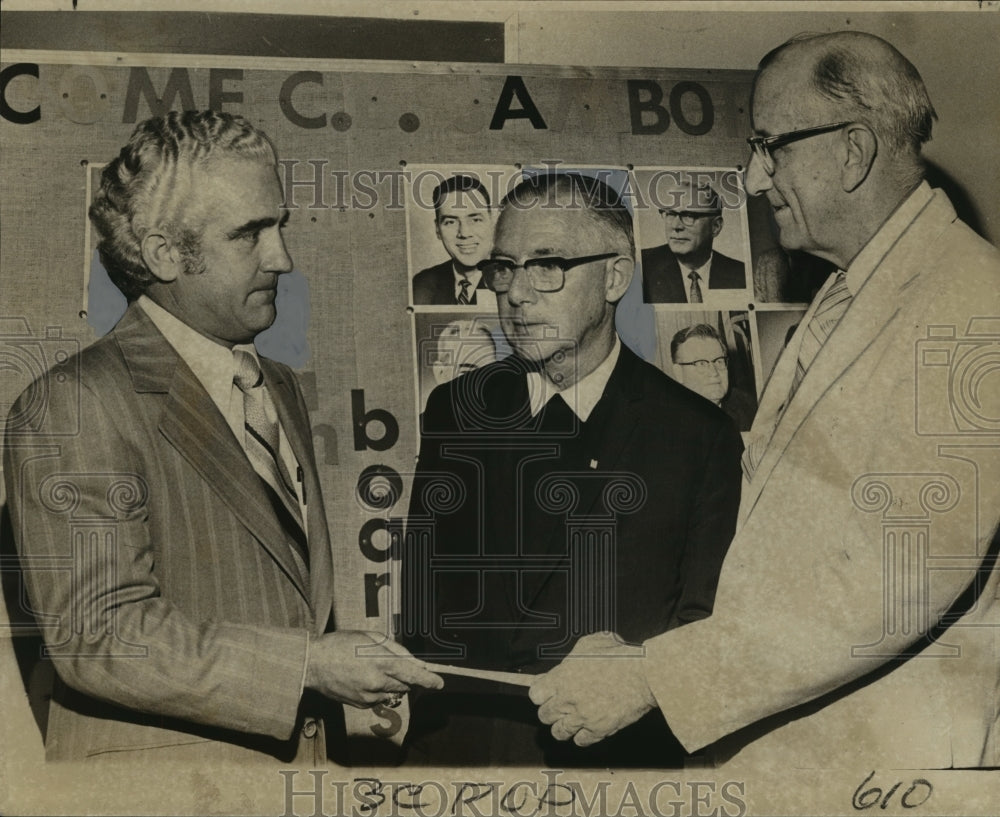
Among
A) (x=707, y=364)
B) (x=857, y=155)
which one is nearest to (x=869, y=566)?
(x=707, y=364)

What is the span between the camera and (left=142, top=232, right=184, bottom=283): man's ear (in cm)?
435

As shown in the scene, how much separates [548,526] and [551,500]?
77mm

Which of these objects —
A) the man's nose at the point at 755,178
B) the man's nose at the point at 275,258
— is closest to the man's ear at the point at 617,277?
the man's nose at the point at 755,178

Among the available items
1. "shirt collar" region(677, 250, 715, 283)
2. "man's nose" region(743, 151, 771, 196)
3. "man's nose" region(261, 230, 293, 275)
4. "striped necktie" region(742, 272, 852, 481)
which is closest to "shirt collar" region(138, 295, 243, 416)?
"man's nose" region(261, 230, 293, 275)

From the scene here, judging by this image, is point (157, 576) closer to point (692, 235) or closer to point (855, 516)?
point (692, 235)

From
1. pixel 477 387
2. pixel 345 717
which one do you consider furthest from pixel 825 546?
pixel 345 717

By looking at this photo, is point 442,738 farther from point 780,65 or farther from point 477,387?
point 780,65

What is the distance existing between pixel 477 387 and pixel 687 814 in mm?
1380

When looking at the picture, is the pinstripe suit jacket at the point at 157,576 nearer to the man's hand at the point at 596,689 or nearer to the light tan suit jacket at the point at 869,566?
the man's hand at the point at 596,689

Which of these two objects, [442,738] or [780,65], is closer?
[442,738]

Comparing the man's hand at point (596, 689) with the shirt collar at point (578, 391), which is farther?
the shirt collar at point (578, 391)

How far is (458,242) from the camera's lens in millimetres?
4453

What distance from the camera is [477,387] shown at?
173 inches

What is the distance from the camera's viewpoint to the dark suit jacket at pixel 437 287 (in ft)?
14.5
